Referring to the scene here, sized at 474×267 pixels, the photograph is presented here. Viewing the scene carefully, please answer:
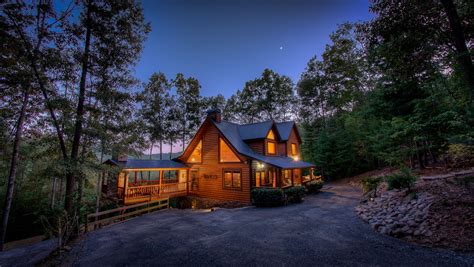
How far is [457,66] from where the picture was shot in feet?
18.3

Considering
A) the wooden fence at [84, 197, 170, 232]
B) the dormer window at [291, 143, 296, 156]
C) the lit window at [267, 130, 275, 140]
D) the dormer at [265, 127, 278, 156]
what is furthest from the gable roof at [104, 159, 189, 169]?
the dormer window at [291, 143, 296, 156]

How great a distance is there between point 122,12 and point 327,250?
1114 centimetres

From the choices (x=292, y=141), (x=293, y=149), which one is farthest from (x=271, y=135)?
(x=293, y=149)

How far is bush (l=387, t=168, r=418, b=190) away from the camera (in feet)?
24.3

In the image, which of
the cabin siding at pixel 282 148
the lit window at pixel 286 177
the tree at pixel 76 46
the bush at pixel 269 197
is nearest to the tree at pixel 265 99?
the cabin siding at pixel 282 148

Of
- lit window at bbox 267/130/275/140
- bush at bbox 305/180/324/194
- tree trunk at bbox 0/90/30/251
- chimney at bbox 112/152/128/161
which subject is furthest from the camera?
lit window at bbox 267/130/275/140

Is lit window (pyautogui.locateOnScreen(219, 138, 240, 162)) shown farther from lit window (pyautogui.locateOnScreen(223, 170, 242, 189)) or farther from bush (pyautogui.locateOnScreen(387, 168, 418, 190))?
bush (pyautogui.locateOnScreen(387, 168, 418, 190))

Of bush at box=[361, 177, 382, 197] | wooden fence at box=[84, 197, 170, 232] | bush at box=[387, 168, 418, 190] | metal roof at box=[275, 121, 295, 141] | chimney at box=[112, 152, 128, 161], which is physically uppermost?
metal roof at box=[275, 121, 295, 141]

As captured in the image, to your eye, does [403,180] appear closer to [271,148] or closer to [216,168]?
[271,148]

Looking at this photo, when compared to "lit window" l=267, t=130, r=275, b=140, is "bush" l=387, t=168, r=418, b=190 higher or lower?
lower

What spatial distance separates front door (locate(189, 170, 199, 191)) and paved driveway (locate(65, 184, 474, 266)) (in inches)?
295

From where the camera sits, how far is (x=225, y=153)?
13.9 metres

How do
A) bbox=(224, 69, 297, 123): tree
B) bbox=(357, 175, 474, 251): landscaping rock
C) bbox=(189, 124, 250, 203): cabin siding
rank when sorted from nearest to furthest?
1. bbox=(357, 175, 474, 251): landscaping rock
2. bbox=(189, 124, 250, 203): cabin siding
3. bbox=(224, 69, 297, 123): tree

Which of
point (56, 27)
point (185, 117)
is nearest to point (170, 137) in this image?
point (185, 117)
